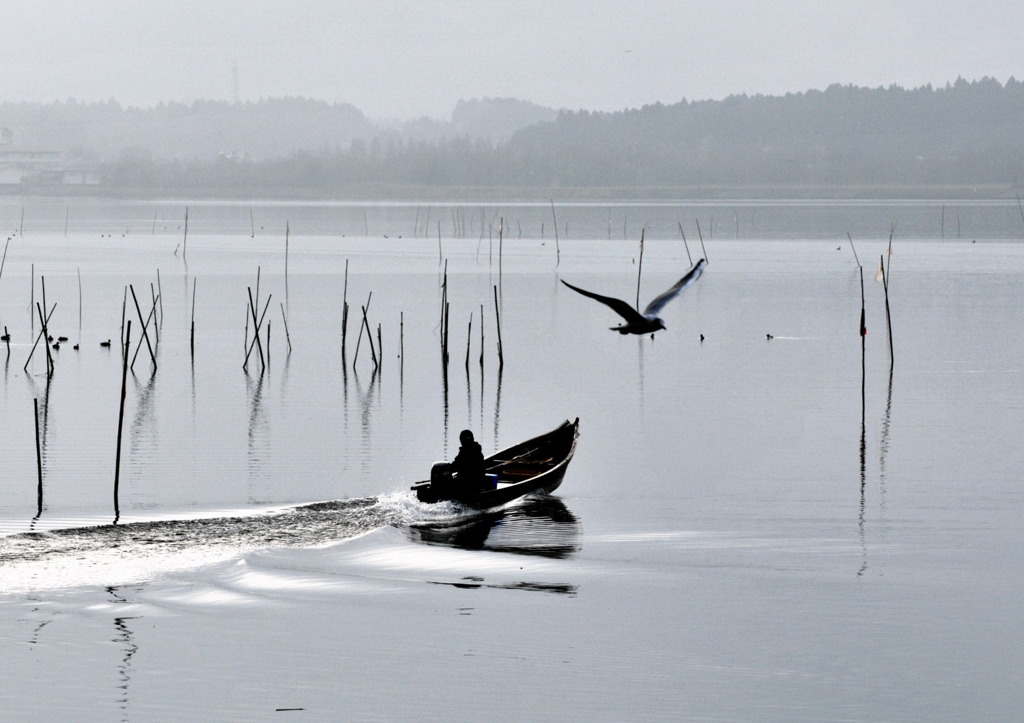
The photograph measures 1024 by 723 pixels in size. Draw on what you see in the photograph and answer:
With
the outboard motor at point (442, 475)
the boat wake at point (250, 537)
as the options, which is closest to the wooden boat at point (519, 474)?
the outboard motor at point (442, 475)

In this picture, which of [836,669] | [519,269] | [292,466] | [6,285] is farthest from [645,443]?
[519,269]

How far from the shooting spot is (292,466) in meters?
20.3

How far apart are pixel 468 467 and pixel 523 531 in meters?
0.96

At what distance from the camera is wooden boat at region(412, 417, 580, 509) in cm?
1628

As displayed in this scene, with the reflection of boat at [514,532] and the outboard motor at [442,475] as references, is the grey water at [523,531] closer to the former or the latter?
the reflection of boat at [514,532]

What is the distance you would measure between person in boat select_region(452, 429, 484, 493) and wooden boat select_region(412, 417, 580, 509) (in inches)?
2.3

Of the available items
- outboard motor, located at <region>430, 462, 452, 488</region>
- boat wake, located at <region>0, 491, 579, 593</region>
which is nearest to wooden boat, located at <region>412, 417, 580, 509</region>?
outboard motor, located at <region>430, 462, 452, 488</region>

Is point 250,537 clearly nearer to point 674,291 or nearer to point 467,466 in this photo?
point 467,466

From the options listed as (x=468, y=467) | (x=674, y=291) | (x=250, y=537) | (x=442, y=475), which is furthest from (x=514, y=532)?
(x=674, y=291)

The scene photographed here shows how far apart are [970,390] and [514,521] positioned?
14.9m

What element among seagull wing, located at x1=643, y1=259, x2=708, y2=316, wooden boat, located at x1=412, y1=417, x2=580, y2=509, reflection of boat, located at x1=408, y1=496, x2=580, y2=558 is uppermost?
seagull wing, located at x1=643, y1=259, x2=708, y2=316

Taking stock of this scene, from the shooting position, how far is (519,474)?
18.2 meters

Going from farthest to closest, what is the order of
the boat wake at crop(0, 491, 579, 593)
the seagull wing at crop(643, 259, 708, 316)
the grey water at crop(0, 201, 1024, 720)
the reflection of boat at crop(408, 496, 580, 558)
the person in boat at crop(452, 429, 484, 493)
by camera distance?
the seagull wing at crop(643, 259, 708, 316) → the person in boat at crop(452, 429, 484, 493) → the reflection of boat at crop(408, 496, 580, 558) → the boat wake at crop(0, 491, 579, 593) → the grey water at crop(0, 201, 1024, 720)

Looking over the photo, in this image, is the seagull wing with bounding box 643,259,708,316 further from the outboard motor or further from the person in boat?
the outboard motor
